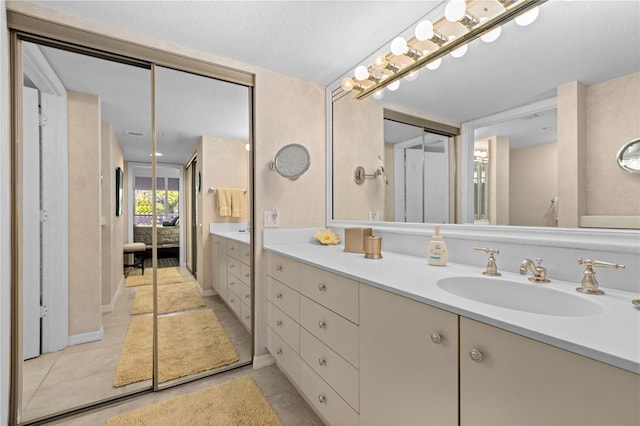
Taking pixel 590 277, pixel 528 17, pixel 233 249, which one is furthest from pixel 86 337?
pixel 528 17

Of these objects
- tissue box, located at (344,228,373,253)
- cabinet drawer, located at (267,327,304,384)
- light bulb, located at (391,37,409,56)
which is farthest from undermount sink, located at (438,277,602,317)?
light bulb, located at (391,37,409,56)

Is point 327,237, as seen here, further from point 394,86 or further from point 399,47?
point 399,47

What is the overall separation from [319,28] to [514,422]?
6.25 ft

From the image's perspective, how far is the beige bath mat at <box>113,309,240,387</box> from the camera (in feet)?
5.77

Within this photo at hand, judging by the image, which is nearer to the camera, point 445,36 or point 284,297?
point 445,36

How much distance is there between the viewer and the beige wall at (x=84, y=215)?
1643mm

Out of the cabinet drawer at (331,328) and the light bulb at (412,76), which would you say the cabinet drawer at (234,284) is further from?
the light bulb at (412,76)

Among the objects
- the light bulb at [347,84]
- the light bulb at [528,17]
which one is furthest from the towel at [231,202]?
the light bulb at [528,17]

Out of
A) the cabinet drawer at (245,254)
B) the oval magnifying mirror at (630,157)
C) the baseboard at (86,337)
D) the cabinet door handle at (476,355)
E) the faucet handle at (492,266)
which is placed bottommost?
the baseboard at (86,337)

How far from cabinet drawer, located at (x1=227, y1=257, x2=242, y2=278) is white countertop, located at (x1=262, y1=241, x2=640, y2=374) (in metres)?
0.97

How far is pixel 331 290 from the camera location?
4.23 ft

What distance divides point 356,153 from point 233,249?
47.4 inches

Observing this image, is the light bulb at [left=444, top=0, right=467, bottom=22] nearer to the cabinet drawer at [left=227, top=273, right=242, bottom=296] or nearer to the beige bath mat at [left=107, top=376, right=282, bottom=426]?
the cabinet drawer at [left=227, top=273, right=242, bottom=296]

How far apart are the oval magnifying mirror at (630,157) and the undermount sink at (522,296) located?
0.45 metres
